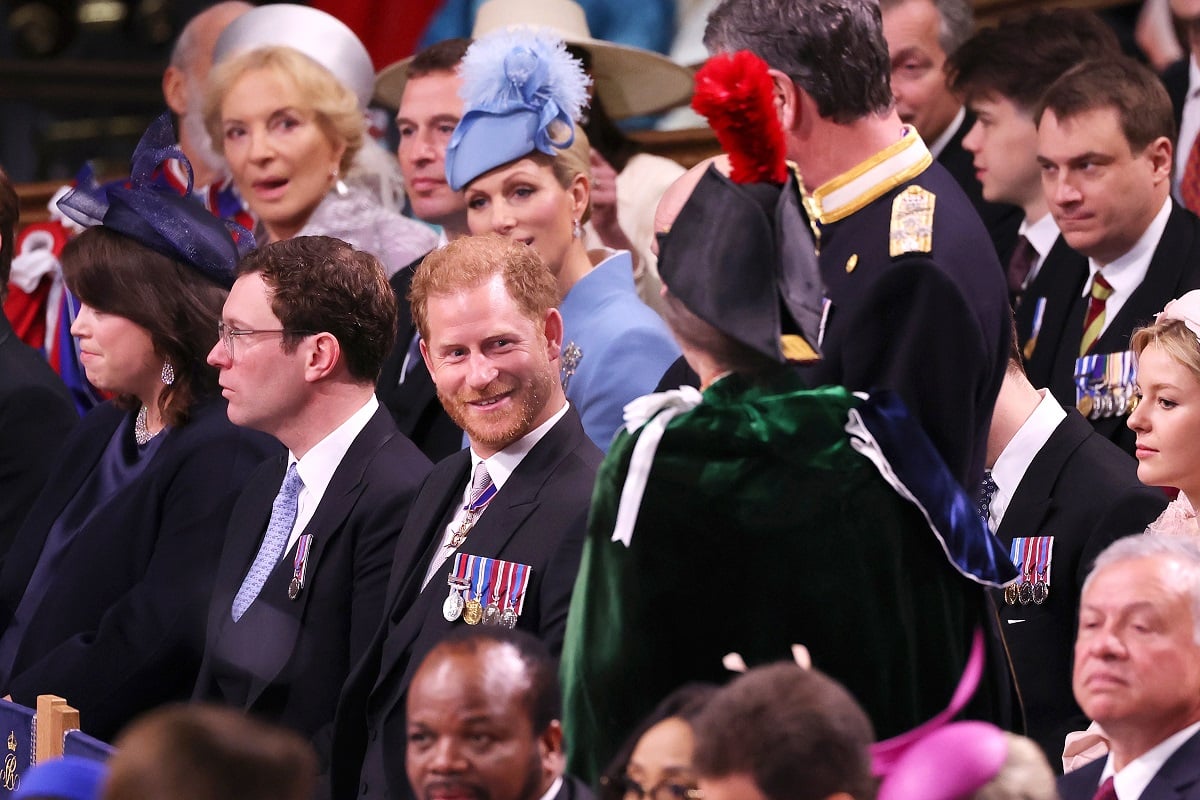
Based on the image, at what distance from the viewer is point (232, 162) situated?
5.80 meters

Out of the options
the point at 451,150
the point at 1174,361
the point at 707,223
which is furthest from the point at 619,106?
the point at 707,223

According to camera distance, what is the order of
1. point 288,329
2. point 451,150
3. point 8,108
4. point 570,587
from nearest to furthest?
1. point 570,587
2. point 288,329
3. point 451,150
4. point 8,108

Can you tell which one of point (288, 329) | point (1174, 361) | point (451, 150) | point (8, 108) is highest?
point (8, 108)

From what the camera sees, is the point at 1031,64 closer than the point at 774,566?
No

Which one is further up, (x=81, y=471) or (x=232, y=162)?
(x=232, y=162)

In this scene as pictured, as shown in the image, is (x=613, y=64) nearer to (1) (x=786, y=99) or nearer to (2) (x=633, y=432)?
(1) (x=786, y=99)

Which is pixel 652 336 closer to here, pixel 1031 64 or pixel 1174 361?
Result: pixel 1174 361

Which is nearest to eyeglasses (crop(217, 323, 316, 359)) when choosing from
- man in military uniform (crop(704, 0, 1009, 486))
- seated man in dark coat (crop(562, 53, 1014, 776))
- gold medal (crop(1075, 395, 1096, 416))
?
man in military uniform (crop(704, 0, 1009, 486))

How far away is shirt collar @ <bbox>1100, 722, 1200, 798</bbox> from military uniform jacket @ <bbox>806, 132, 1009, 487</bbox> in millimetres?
535

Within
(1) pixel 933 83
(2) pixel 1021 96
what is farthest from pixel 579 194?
(1) pixel 933 83

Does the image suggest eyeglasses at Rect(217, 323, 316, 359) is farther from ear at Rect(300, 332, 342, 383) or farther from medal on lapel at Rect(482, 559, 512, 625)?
medal on lapel at Rect(482, 559, 512, 625)

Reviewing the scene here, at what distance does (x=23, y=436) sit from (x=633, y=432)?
2608 mm

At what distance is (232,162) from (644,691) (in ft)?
10.9

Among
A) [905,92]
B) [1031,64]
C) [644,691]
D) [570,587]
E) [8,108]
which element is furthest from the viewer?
[8,108]
